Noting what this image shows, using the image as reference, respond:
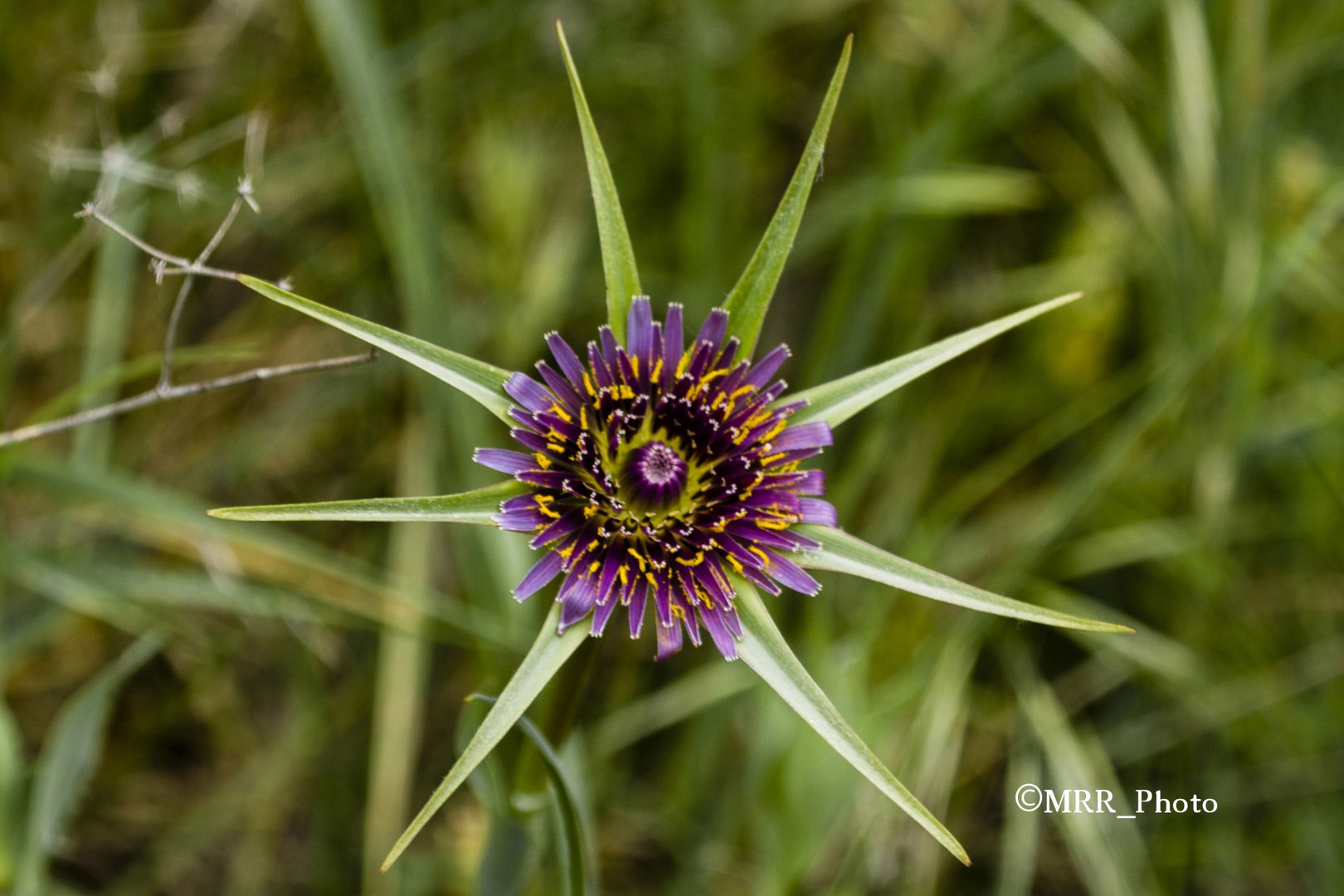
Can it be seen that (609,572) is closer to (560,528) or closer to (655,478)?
(560,528)

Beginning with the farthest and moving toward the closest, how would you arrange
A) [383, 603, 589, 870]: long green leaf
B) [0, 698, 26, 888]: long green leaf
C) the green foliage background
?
the green foliage background, [0, 698, 26, 888]: long green leaf, [383, 603, 589, 870]: long green leaf

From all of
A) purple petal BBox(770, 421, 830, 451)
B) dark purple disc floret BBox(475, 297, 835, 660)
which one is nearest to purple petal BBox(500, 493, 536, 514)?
dark purple disc floret BBox(475, 297, 835, 660)

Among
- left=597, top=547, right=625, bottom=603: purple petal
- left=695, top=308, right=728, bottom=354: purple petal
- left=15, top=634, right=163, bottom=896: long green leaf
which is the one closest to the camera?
left=597, top=547, right=625, bottom=603: purple petal

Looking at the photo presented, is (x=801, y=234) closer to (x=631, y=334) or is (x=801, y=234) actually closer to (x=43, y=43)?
(x=631, y=334)

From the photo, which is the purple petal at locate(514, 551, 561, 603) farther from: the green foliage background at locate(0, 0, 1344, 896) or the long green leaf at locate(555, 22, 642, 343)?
the green foliage background at locate(0, 0, 1344, 896)

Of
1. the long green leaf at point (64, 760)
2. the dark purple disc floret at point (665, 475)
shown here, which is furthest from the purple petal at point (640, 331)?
the long green leaf at point (64, 760)

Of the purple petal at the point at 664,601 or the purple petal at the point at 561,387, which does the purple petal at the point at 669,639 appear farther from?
the purple petal at the point at 561,387

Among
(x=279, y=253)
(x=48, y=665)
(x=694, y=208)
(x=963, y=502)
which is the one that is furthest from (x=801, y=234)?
(x=48, y=665)
